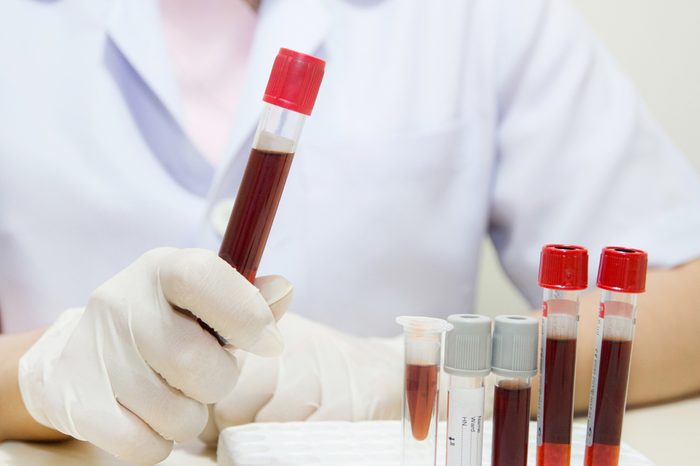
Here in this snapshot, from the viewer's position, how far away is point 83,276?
78cm

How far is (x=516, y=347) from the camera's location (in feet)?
1.50

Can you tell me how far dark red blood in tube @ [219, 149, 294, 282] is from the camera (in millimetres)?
443

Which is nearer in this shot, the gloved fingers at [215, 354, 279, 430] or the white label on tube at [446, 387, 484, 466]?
the white label on tube at [446, 387, 484, 466]

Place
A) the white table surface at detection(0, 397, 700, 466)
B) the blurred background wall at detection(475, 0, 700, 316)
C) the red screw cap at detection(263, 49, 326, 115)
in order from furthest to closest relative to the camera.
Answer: the blurred background wall at detection(475, 0, 700, 316), the white table surface at detection(0, 397, 700, 466), the red screw cap at detection(263, 49, 326, 115)

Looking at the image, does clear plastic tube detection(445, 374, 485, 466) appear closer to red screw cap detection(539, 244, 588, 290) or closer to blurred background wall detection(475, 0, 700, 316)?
red screw cap detection(539, 244, 588, 290)

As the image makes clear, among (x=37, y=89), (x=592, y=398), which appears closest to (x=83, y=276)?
(x=37, y=89)

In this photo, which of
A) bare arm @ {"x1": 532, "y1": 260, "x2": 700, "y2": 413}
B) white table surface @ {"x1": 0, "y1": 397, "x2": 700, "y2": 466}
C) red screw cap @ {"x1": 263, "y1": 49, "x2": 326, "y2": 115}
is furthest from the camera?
bare arm @ {"x1": 532, "y1": 260, "x2": 700, "y2": 413}

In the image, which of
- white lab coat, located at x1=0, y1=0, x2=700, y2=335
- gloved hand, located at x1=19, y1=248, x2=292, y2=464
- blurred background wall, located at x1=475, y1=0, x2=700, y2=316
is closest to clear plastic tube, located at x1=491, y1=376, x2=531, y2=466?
gloved hand, located at x1=19, y1=248, x2=292, y2=464

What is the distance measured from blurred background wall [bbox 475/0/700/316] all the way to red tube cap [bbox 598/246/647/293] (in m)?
0.69

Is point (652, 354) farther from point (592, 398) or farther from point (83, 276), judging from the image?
point (83, 276)

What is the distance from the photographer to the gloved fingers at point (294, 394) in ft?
1.94

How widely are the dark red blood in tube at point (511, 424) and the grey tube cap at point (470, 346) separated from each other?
0.08ft

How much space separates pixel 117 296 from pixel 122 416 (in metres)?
0.07

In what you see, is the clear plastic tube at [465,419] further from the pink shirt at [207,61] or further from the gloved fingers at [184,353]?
the pink shirt at [207,61]
